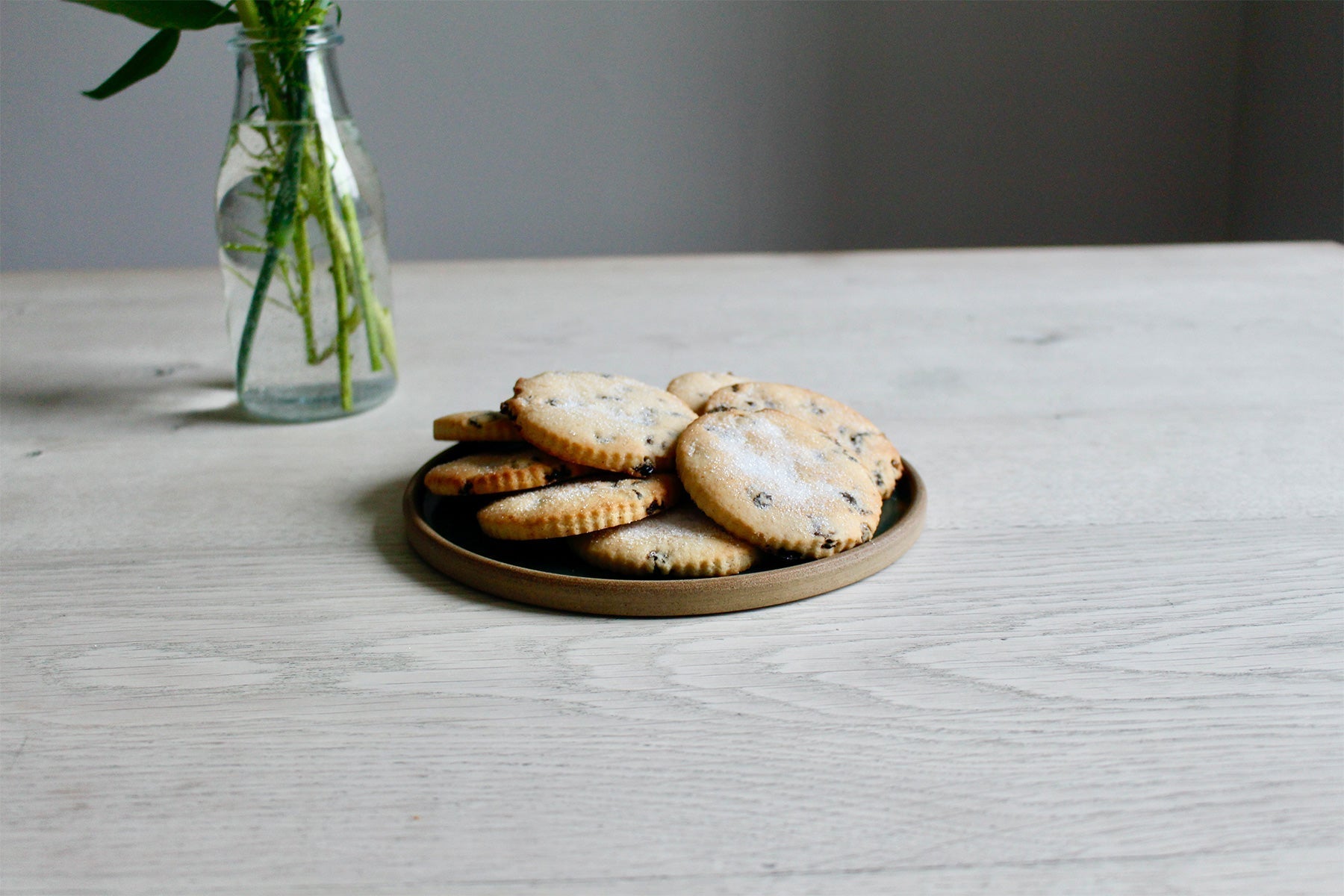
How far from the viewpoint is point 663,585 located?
0.62 meters

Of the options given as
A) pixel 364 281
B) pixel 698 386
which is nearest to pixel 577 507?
pixel 698 386

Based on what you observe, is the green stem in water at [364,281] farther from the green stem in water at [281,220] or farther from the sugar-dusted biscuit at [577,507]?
the sugar-dusted biscuit at [577,507]

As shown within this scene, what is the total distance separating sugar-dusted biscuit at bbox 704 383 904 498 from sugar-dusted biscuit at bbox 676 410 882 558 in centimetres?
3

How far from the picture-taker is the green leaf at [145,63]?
37.8 inches

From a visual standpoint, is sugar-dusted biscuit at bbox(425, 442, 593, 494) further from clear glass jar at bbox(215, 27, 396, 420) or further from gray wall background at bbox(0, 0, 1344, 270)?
gray wall background at bbox(0, 0, 1344, 270)

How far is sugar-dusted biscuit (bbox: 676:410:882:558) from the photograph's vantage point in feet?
2.11

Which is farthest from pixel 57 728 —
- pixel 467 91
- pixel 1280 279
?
pixel 467 91

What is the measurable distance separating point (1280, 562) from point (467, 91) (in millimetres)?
2379

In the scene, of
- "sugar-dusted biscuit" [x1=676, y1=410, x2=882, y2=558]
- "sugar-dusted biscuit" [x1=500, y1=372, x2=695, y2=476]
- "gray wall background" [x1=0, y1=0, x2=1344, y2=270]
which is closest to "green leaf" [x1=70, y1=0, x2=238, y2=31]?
"sugar-dusted biscuit" [x1=500, y1=372, x2=695, y2=476]

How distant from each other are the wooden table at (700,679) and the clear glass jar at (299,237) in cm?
5

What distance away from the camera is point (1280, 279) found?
4.81 ft

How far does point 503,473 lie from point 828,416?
0.81 feet

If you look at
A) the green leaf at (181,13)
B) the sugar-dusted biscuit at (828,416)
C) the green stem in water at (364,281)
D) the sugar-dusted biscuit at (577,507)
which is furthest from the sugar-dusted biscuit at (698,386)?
the green leaf at (181,13)

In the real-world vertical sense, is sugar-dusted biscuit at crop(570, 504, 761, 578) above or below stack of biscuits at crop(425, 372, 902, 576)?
below
